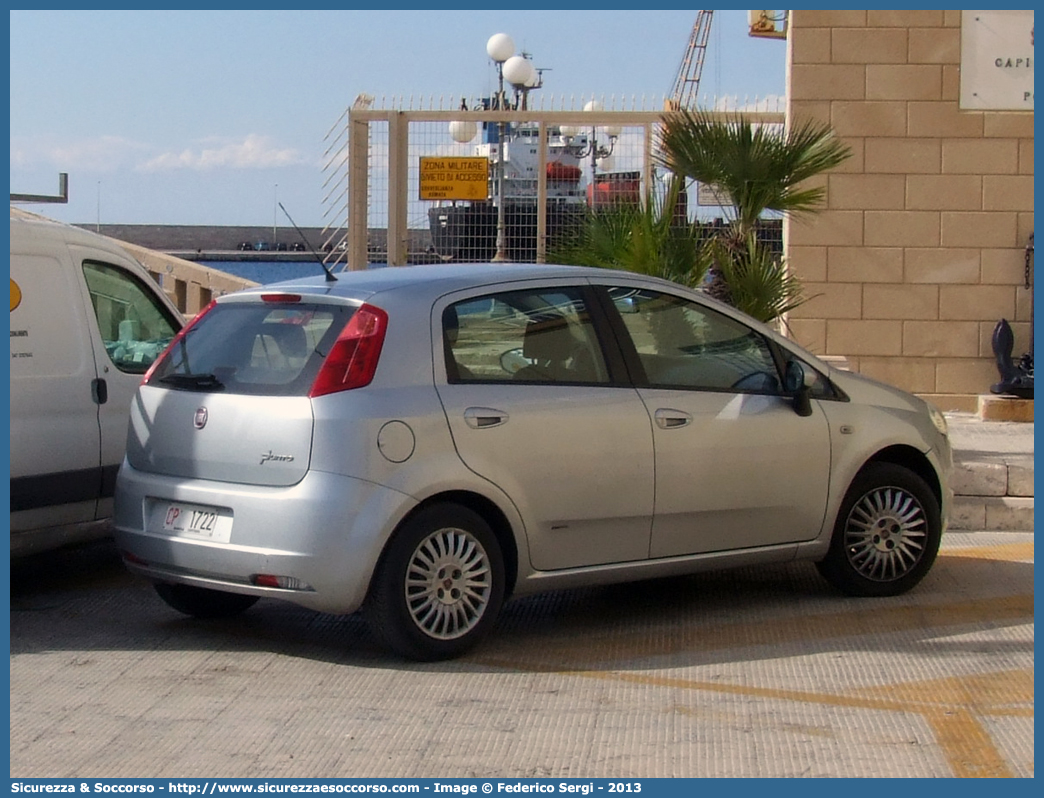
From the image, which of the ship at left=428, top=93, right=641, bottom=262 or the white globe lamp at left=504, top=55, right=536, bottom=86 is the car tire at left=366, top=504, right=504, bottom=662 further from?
the white globe lamp at left=504, top=55, right=536, bottom=86

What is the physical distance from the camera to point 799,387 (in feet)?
22.3

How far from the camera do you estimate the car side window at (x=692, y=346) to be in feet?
21.5

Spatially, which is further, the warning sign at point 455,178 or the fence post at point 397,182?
the fence post at point 397,182

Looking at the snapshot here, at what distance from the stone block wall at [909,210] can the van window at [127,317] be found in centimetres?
718

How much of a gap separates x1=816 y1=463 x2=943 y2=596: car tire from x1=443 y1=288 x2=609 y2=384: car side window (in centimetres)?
157

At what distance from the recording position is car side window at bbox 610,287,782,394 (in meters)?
6.55

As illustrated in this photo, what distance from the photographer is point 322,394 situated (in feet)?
18.4

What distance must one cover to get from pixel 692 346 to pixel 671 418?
17.3 inches

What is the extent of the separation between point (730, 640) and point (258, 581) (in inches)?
82.4

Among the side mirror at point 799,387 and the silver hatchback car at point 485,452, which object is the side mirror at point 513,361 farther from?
the side mirror at point 799,387

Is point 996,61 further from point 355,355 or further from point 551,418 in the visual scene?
point 355,355

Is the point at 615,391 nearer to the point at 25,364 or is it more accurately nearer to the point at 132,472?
the point at 132,472

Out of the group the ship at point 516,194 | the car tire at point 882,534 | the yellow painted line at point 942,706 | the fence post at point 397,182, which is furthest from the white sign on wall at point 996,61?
the yellow painted line at point 942,706

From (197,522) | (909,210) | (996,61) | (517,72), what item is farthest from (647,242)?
(517,72)
